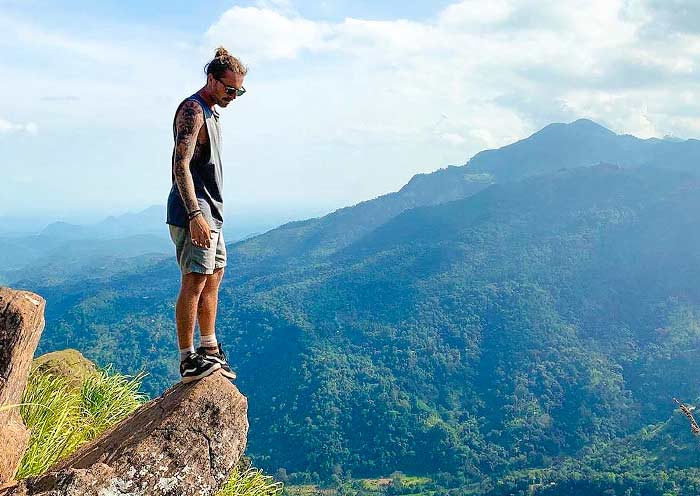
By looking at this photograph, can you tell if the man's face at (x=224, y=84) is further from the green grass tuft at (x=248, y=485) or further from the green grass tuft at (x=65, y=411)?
the green grass tuft at (x=248, y=485)

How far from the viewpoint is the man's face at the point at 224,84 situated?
172 inches

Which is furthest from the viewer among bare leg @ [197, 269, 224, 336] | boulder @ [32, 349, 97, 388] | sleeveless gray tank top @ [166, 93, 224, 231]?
boulder @ [32, 349, 97, 388]

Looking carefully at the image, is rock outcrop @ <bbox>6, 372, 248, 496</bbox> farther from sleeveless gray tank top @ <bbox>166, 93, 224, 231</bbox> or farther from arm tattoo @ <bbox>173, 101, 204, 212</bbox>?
arm tattoo @ <bbox>173, 101, 204, 212</bbox>

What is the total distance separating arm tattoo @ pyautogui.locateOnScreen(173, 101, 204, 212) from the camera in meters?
4.12

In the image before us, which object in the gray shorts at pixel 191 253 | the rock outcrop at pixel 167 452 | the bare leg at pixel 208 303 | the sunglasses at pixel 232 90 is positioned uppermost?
the sunglasses at pixel 232 90

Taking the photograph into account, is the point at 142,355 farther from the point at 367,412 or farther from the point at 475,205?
the point at 475,205

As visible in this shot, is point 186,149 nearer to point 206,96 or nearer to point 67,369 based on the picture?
point 206,96

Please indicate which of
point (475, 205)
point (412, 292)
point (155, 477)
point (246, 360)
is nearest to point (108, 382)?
point (155, 477)

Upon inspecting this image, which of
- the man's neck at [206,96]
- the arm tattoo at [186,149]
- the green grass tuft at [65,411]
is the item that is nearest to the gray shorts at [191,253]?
the arm tattoo at [186,149]

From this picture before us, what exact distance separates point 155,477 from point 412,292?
125035mm

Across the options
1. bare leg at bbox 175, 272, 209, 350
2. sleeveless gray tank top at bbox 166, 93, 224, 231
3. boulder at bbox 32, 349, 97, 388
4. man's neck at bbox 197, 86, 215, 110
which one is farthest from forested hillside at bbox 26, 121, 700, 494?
man's neck at bbox 197, 86, 215, 110

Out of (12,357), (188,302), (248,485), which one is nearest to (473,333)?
(248,485)

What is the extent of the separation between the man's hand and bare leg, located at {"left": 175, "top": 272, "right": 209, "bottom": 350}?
31 cm

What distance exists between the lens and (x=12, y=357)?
13.9 ft
